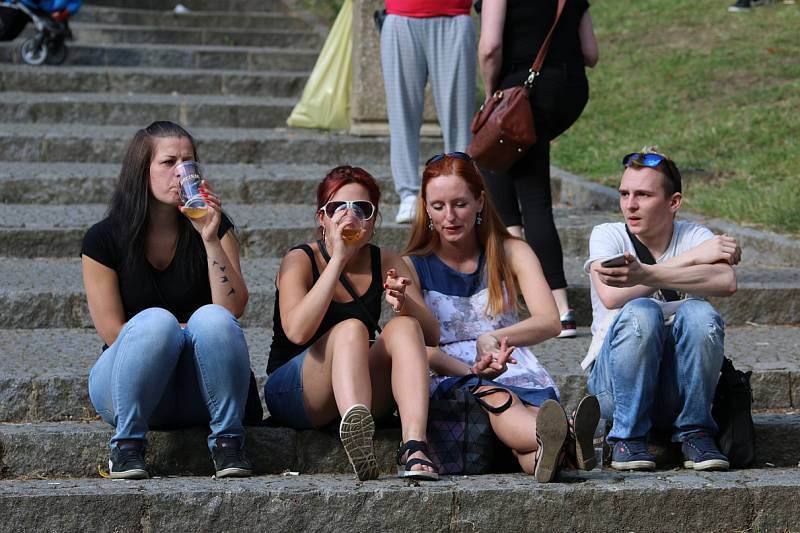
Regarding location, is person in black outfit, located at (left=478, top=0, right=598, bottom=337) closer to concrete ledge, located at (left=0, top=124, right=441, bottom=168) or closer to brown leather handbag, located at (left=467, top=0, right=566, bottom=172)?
brown leather handbag, located at (left=467, top=0, right=566, bottom=172)

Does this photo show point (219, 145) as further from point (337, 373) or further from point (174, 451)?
point (337, 373)

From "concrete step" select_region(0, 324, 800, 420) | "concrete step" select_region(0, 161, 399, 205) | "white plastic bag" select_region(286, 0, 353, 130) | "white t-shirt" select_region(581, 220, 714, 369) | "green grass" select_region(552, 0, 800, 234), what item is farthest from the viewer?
"white plastic bag" select_region(286, 0, 353, 130)

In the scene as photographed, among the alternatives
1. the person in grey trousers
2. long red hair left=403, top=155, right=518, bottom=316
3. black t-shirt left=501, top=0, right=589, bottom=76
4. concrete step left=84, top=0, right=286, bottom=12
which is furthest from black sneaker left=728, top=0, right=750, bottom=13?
long red hair left=403, top=155, right=518, bottom=316

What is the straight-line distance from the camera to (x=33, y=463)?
4094 millimetres

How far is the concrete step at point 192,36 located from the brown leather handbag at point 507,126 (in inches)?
242

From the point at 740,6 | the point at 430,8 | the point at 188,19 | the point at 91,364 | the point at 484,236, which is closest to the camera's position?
the point at 484,236

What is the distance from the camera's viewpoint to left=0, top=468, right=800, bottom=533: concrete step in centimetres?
360

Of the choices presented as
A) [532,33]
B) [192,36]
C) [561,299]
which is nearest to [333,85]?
[192,36]

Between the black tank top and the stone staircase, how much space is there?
0.29m

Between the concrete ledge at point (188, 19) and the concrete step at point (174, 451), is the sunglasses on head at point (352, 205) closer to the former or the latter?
the concrete step at point (174, 451)

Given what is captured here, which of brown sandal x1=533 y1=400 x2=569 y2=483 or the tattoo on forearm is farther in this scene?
the tattoo on forearm

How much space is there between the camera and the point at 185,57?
1030 cm

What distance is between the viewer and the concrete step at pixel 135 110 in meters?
8.44

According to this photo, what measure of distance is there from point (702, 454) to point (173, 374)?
66.6 inches
